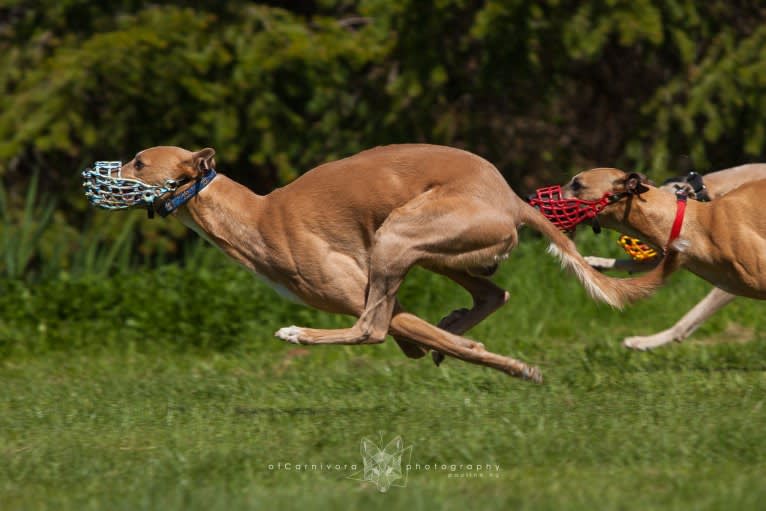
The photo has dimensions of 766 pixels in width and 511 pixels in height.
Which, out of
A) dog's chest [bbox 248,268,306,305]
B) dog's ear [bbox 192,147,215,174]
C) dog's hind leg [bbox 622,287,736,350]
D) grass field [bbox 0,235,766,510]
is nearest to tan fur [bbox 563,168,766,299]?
grass field [bbox 0,235,766,510]

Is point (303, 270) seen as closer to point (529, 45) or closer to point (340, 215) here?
point (340, 215)

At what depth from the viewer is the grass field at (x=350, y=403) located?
4652mm

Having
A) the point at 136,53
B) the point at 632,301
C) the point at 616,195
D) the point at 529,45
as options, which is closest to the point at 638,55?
the point at 529,45

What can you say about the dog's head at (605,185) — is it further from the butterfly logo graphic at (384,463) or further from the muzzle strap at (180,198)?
the butterfly logo graphic at (384,463)

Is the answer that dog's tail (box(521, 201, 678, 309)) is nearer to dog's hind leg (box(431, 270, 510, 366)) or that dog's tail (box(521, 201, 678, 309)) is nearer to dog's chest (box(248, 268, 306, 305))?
dog's hind leg (box(431, 270, 510, 366))

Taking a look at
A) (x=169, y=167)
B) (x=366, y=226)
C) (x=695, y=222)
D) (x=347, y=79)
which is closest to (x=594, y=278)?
(x=695, y=222)

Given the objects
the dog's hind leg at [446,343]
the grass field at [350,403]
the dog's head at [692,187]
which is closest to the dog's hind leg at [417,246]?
the dog's hind leg at [446,343]

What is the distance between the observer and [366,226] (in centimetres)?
635

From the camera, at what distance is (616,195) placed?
7.07m

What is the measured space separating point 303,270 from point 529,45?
19.8ft

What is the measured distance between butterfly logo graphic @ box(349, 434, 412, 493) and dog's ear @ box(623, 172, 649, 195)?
7.86ft

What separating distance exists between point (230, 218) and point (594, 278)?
1.96 m

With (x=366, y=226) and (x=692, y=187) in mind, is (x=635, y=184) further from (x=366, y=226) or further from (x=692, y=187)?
(x=366, y=226)

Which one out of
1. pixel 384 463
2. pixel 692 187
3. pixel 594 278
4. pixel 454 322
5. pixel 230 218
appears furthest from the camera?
pixel 692 187
